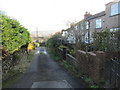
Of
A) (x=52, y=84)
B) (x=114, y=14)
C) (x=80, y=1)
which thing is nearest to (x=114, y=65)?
(x=52, y=84)

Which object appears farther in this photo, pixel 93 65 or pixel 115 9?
pixel 115 9

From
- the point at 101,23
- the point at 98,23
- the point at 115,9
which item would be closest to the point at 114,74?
the point at 115,9

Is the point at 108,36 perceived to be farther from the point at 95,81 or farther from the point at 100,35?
the point at 95,81

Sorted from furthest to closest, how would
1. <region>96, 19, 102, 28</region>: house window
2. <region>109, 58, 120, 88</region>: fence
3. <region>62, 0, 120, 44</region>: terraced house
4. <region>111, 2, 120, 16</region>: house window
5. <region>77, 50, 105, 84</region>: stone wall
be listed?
<region>96, 19, 102, 28</region>: house window → <region>111, 2, 120, 16</region>: house window → <region>62, 0, 120, 44</region>: terraced house → <region>77, 50, 105, 84</region>: stone wall → <region>109, 58, 120, 88</region>: fence

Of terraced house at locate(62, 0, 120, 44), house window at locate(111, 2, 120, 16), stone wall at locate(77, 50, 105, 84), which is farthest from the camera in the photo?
house window at locate(111, 2, 120, 16)

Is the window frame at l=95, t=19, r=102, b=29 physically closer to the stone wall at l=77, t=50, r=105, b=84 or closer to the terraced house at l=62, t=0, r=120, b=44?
the terraced house at l=62, t=0, r=120, b=44

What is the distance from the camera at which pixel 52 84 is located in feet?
18.7

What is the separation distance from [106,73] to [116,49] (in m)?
1.33

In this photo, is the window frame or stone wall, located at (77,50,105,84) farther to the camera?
the window frame

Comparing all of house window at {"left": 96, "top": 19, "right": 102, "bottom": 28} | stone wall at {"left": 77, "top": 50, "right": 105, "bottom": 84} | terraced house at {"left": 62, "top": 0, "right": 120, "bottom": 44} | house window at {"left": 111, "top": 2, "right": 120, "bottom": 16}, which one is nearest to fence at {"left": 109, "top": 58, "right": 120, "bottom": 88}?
stone wall at {"left": 77, "top": 50, "right": 105, "bottom": 84}

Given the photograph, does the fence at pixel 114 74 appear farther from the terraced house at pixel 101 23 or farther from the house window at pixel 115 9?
the house window at pixel 115 9

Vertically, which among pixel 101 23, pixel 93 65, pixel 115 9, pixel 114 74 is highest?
pixel 115 9

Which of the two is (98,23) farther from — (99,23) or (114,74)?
(114,74)

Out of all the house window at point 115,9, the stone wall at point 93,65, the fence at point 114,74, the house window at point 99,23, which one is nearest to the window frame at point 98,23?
the house window at point 99,23
